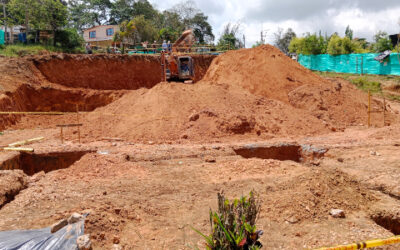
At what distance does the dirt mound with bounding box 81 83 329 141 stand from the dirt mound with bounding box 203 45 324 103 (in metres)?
1.71

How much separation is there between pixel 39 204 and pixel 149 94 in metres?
9.29

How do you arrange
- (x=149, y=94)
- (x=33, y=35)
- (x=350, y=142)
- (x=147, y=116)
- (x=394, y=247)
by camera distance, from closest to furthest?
(x=394, y=247) < (x=350, y=142) < (x=147, y=116) < (x=149, y=94) < (x=33, y=35)

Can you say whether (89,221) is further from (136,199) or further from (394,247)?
(394,247)

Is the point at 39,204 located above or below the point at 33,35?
below

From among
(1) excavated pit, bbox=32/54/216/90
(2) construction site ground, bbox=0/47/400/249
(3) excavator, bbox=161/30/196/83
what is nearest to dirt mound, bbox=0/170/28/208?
(2) construction site ground, bbox=0/47/400/249

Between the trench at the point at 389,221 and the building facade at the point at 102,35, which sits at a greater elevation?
the building facade at the point at 102,35

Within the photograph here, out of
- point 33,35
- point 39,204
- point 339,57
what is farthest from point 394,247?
point 33,35

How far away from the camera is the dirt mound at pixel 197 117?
11.9 m

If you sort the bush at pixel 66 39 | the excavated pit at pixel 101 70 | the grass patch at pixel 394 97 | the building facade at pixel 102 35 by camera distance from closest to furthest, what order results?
1. the grass patch at pixel 394 97
2. the excavated pit at pixel 101 70
3. the bush at pixel 66 39
4. the building facade at pixel 102 35

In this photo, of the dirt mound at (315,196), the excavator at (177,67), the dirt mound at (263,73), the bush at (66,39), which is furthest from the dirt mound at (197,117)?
the bush at (66,39)

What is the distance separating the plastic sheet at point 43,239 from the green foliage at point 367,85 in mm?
21817

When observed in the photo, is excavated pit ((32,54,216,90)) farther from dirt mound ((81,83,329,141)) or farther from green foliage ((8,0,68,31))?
dirt mound ((81,83,329,141))

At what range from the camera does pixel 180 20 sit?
145 ft

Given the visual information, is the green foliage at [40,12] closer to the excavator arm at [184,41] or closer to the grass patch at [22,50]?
the grass patch at [22,50]
